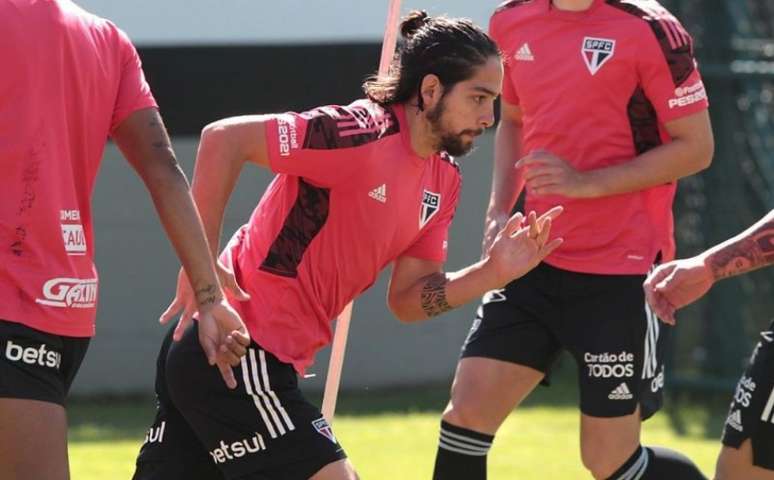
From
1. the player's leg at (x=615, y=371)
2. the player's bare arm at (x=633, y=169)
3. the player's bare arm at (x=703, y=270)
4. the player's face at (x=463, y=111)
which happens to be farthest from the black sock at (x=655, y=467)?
the player's face at (x=463, y=111)

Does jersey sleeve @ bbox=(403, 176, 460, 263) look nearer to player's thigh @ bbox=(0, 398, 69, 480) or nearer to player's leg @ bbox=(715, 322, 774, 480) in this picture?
player's leg @ bbox=(715, 322, 774, 480)

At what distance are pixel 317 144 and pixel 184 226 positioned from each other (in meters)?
0.69

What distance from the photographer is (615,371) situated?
5.79 meters

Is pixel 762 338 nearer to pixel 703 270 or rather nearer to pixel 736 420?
pixel 736 420

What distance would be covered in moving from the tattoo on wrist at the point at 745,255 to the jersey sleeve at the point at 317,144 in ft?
4.14

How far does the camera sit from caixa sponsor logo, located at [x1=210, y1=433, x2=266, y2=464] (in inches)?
187

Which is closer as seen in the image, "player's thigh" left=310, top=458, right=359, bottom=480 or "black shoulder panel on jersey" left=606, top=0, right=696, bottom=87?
"player's thigh" left=310, top=458, right=359, bottom=480

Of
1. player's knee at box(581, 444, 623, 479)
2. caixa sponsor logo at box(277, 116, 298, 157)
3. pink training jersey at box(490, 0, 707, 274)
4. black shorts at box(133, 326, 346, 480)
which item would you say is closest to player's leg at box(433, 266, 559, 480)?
pink training jersey at box(490, 0, 707, 274)

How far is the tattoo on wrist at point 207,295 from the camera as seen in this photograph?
14.3ft

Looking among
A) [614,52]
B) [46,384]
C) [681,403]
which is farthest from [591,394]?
[681,403]

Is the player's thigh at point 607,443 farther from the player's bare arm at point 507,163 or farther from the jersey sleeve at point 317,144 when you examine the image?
the jersey sleeve at point 317,144

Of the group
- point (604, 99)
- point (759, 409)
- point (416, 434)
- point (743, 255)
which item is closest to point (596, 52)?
point (604, 99)

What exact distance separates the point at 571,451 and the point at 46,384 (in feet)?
17.3

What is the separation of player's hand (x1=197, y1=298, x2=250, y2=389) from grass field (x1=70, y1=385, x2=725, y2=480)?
→ 12.4 ft
